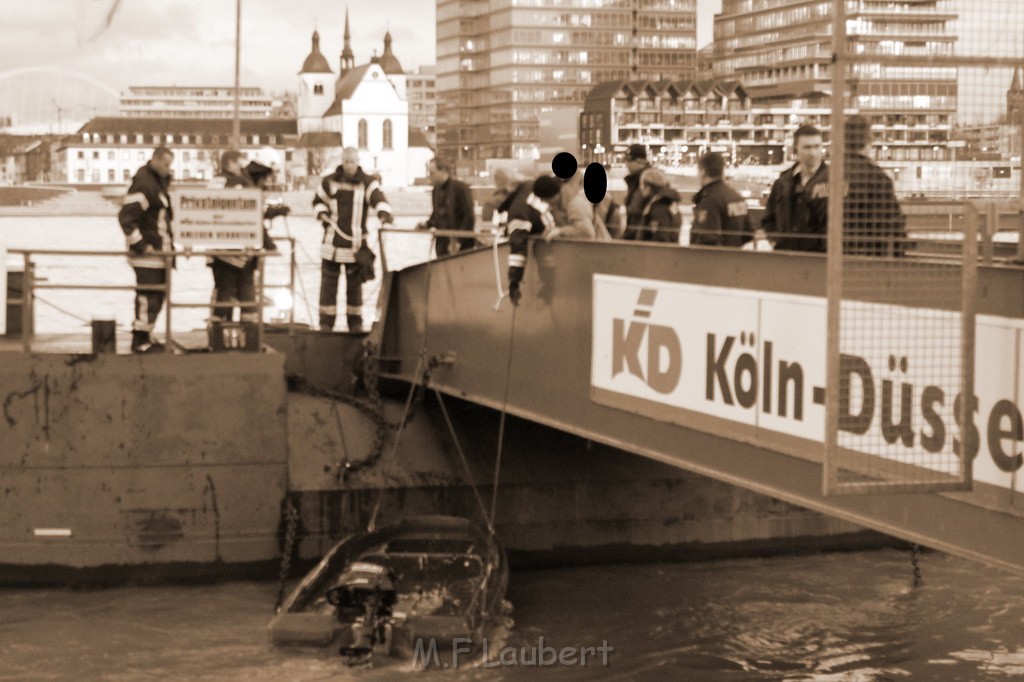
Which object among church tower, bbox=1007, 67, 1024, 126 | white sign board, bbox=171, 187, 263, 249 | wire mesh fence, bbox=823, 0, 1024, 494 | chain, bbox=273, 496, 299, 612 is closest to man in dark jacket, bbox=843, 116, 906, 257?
wire mesh fence, bbox=823, 0, 1024, 494

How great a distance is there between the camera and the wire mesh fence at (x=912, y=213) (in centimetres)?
602

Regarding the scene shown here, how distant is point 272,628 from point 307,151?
18467 centimetres

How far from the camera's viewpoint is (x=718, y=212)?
10.4 meters

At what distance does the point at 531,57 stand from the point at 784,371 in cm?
10721

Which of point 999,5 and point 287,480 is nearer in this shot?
point 999,5

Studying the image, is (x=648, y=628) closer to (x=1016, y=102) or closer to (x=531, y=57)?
(x=1016, y=102)

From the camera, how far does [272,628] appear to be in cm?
1173

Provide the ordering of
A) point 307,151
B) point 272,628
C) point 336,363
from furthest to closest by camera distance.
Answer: point 307,151 < point 336,363 < point 272,628

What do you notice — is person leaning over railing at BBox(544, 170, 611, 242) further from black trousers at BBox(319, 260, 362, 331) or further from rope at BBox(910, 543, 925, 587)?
rope at BBox(910, 543, 925, 587)

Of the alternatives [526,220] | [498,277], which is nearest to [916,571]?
[498,277]

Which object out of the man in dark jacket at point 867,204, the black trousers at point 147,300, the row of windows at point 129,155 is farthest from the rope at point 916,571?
the row of windows at point 129,155

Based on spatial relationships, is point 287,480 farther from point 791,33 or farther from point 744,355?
point 791,33

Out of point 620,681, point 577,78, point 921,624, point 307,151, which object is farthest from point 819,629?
point 307,151

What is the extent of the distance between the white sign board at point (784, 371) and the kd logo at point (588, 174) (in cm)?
113
